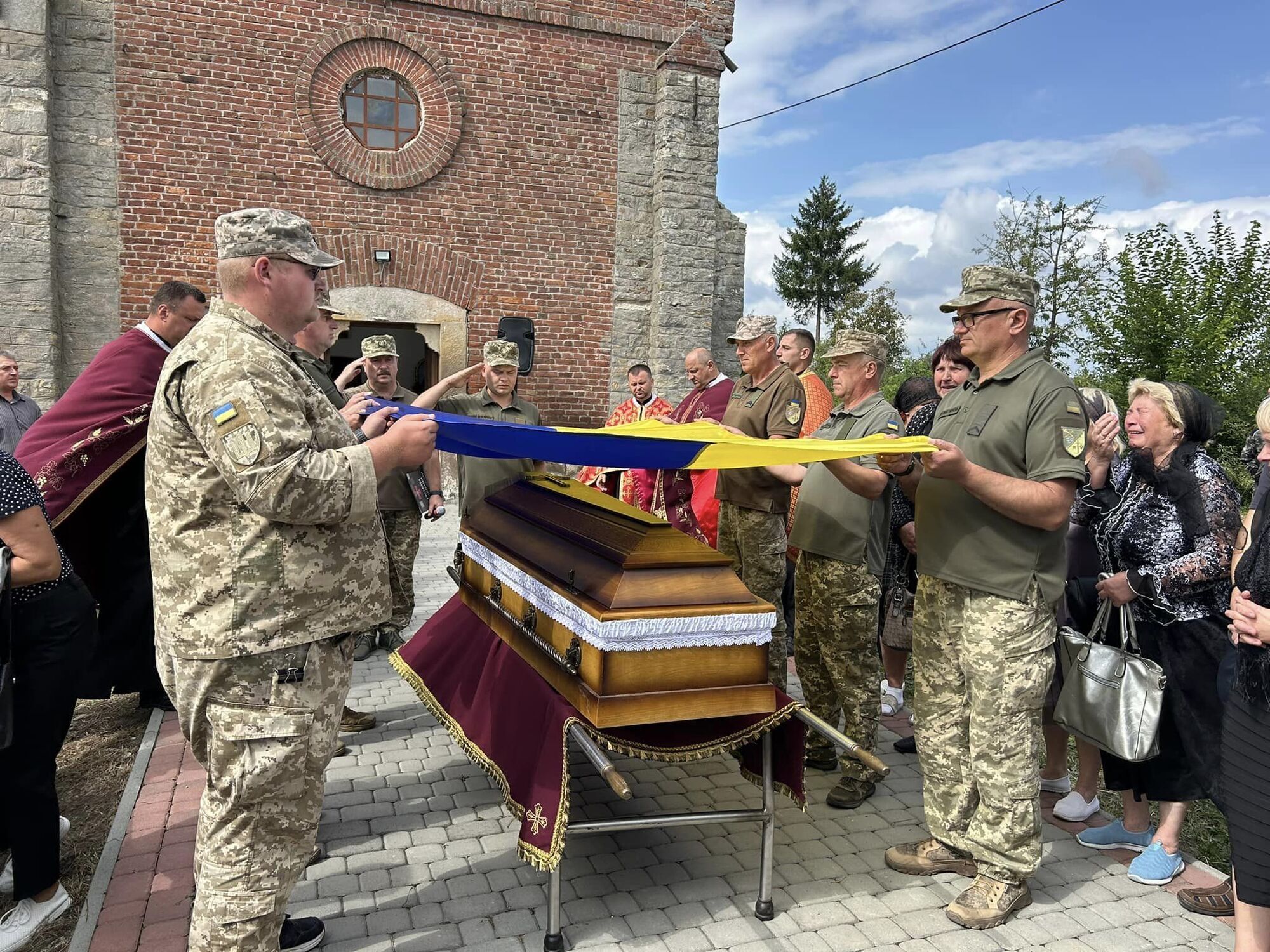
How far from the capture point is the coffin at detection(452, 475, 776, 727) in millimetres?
2592

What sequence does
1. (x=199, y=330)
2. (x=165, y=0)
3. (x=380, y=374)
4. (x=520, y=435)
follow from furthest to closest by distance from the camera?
(x=165, y=0)
(x=380, y=374)
(x=520, y=435)
(x=199, y=330)

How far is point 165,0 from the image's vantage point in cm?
851

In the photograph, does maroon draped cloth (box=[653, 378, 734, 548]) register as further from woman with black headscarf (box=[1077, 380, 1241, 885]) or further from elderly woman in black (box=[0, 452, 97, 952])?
elderly woman in black (box=[0, 452, 97, 952])

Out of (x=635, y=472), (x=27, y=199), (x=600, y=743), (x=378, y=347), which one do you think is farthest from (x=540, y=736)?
(x=27, y=199)

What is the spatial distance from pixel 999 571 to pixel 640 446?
128 cm

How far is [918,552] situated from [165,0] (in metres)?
9.21

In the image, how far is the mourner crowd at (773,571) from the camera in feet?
7.04

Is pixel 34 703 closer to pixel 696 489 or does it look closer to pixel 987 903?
pixel 987 903

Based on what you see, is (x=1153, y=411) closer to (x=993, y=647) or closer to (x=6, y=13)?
(x=993, y=647)

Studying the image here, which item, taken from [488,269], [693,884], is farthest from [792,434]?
[488,269]

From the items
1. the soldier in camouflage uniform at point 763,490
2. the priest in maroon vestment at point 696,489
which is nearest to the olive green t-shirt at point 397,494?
the priest in maroon vestment at point 696,489

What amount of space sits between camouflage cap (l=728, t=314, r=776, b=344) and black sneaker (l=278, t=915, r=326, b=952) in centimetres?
315

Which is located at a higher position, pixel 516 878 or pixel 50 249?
pixel 50 249

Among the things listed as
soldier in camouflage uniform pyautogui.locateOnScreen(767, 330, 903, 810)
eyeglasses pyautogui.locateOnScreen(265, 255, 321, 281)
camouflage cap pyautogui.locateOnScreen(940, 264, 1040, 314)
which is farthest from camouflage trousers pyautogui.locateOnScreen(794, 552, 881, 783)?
eyeglasses pyautogui.locateOnScreen(265, 255, 321, 281)
